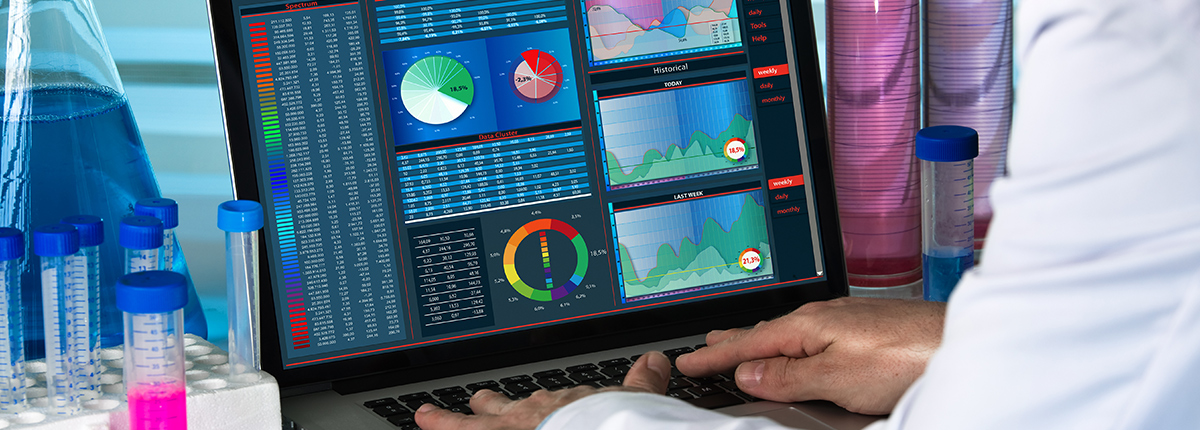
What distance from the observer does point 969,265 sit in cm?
123

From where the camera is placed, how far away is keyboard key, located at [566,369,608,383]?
3.45ft

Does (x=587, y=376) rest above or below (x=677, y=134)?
below

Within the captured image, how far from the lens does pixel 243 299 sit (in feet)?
2.98

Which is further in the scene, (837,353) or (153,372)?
(837,353)

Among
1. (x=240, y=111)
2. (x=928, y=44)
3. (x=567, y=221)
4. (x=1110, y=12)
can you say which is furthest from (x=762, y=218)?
(x=1110, y=12)

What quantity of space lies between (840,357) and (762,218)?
0.24 metres

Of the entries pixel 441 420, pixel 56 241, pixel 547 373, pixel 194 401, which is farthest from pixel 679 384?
pixel 56 241

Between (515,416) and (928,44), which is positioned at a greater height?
(928,44)

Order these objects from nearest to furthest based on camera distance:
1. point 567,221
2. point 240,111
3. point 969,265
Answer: point 240,111
point 567,221
point 969,265

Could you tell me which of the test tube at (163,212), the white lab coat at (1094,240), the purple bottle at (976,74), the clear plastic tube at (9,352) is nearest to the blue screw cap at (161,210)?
the test tube at (163,212)

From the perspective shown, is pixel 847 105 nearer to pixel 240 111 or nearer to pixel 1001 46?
pixel 1001 46

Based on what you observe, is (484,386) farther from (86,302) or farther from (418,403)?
(86,302)

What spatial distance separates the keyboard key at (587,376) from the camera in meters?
1.05

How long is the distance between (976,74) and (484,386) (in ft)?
2.56
